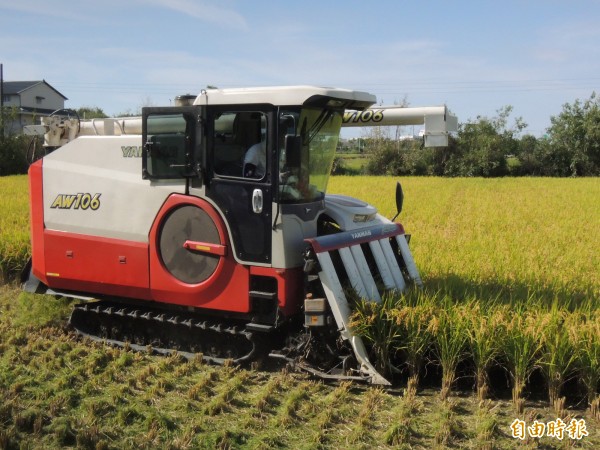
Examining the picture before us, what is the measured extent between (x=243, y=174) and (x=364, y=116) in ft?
6.28

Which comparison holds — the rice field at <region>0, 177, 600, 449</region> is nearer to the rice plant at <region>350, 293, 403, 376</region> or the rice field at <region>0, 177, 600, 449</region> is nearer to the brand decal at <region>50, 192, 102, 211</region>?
the rice plant at <region>350, 293, 403, 376</region>

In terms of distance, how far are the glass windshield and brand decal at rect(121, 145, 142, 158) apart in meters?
1.71

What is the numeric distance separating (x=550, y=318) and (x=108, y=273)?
444 cm

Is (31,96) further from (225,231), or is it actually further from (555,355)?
(555,355)

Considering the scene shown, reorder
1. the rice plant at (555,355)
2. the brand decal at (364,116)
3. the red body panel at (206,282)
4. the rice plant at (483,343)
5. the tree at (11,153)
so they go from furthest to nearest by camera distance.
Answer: the tree at (11,153) → the brand decal at (364,116) → the red body panel at (206,282) → the rice plant at (483,343) → the rice plant at (555,355)

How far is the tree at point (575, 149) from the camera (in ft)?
141

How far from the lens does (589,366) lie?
4.86m

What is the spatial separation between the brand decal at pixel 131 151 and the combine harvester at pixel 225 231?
0.03 metres

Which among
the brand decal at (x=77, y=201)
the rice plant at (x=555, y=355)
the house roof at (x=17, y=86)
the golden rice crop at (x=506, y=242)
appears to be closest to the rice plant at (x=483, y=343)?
the rice plant at (x=555, y=355)

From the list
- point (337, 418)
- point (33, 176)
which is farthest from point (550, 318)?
point (33, 176)

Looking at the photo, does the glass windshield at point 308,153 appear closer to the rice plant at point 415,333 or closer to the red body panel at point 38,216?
the rice plant at point 415,333

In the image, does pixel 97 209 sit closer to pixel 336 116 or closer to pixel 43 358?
pixel 43 358

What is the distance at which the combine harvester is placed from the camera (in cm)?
554

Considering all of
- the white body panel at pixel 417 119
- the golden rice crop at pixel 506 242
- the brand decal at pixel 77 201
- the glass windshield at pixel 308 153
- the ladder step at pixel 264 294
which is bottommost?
the golden rice crop at pixel 506 242
